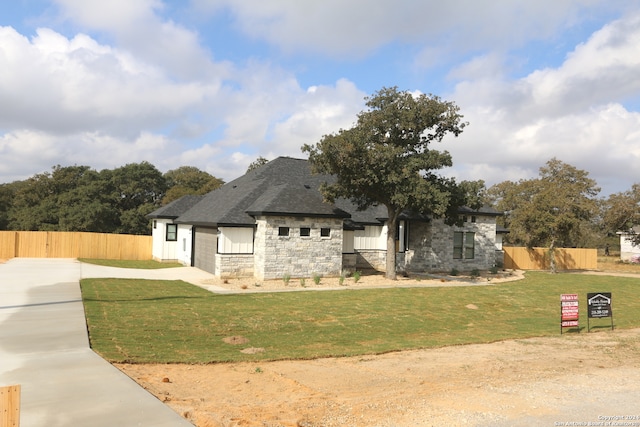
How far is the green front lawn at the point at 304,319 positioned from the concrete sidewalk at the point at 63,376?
0.63 meters

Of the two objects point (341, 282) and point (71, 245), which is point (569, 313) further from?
point (71, 245)

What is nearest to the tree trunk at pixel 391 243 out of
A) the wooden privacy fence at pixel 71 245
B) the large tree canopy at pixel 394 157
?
the large tree canopy at pixel 394 157

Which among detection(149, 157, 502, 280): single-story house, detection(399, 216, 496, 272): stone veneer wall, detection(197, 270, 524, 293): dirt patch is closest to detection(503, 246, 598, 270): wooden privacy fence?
detection(149, 157, 502, 280): single-story house

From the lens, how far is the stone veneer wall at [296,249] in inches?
920

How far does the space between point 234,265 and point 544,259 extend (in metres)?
27.1

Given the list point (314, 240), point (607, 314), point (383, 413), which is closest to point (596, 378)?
point (383, 413)

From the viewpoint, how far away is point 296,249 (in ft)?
79.0

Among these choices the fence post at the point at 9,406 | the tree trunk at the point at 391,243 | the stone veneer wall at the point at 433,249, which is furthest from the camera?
the stone veneer wall at the point at 433,249

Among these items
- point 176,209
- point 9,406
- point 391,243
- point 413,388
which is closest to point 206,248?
point 176,209

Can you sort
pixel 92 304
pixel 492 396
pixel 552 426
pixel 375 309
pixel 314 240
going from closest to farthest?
1. pixel 552 426
2. pixel 492 396
3. pixel 92 304
4. pixel 375 309
5. pixel 314 240

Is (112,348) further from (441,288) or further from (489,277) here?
(489,277)

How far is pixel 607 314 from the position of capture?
15.1m

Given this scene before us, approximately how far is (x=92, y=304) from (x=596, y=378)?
13.9 metres

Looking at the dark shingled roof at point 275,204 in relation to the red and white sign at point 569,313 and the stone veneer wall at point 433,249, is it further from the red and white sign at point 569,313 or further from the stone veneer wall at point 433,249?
the red and white sign at point 569,313
